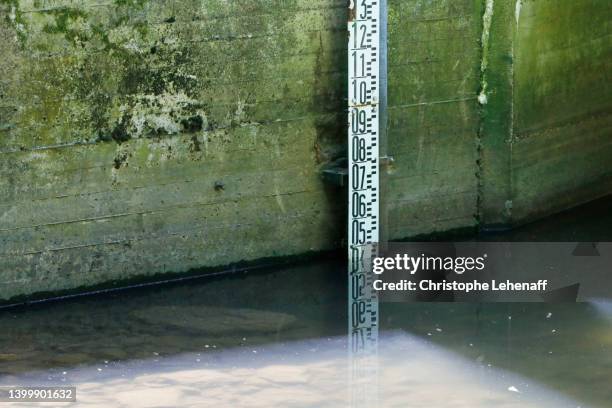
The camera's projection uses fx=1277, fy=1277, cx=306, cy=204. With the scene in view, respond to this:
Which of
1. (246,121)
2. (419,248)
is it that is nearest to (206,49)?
(246,121)

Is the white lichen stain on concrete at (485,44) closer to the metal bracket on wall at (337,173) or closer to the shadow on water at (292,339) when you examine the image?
the metal bracket on wall at (337,173)

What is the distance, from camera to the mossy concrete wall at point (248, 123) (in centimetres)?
755

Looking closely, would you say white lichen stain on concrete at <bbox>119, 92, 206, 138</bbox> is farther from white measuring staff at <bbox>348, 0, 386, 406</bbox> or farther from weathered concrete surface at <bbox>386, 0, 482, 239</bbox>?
weathered concrete surface at <bbox>386, 0, 482, 239</bbox>

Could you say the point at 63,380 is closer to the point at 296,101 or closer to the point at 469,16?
the point at 296,101

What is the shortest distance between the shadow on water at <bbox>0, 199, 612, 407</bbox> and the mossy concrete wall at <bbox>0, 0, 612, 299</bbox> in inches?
11.6

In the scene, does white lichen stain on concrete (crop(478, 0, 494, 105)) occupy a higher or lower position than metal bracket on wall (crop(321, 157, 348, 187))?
higher

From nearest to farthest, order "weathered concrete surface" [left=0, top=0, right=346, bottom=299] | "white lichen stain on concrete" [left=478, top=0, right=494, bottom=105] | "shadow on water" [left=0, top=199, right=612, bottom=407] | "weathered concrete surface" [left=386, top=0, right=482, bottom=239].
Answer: "shadow on water" [left=0, top=199, right=612, bottom=407] < "weathered concrete surface" [left=0, top=0, right=346, bottom=299] < "weathered concrete surface" [left=386, top=0, right=482, bottom=239] < "white lichen stain on concrete" [left=478, top=0, right=494, bottom=105]

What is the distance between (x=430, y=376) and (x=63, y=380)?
192cm

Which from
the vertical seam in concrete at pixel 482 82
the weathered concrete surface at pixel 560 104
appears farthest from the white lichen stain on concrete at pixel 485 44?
the weathered concrete surface at pixel 560 104

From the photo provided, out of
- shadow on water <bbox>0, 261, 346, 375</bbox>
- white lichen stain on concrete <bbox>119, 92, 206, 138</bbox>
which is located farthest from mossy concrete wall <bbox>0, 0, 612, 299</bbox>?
shadow on water <bbox>0, 261, 346, 375</bbox>

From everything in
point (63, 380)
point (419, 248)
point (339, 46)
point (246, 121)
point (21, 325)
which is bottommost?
point (63, 380)

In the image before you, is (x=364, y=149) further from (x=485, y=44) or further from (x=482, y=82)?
(x=485, y=44)

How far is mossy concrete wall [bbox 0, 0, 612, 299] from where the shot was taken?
755cm

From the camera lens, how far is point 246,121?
26.6 ft
